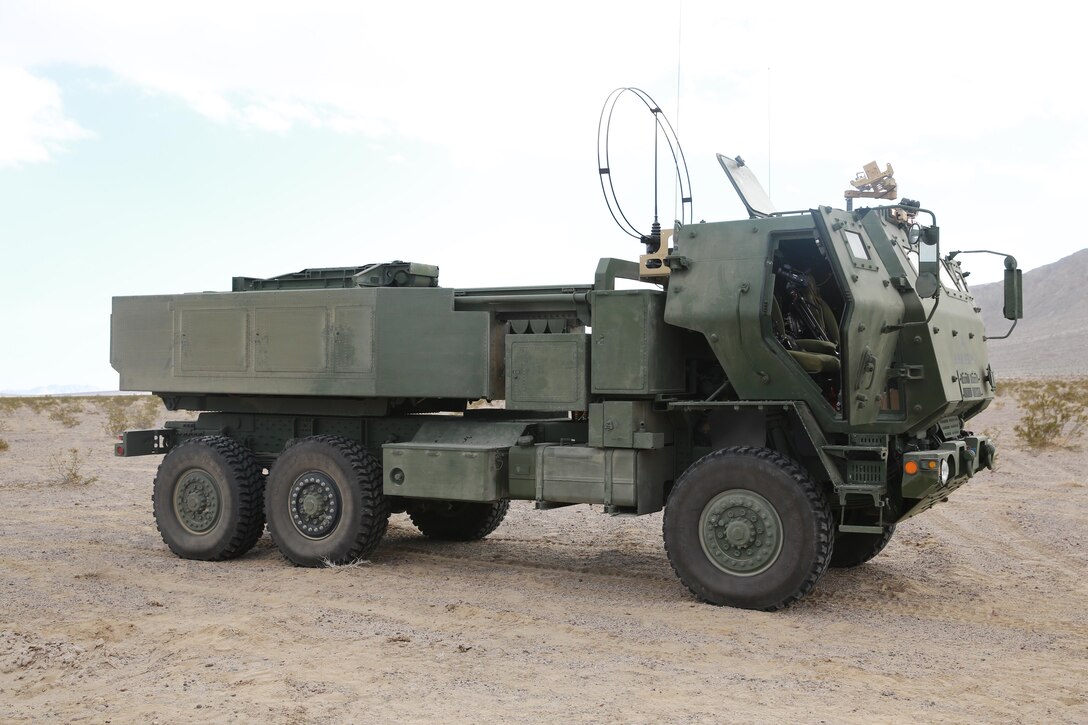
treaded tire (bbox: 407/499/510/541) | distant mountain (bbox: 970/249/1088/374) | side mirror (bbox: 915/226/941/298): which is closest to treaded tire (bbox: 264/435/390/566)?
treaded tire (bbox: 407/499/510/541)

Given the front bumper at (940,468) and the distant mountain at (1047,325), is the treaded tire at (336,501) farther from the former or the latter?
the distant mountain at (1047,325)

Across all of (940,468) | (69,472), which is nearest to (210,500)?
(940,468)

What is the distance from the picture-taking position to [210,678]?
5.94m

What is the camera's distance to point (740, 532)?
25.4 ft

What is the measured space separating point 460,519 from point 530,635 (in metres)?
4.09

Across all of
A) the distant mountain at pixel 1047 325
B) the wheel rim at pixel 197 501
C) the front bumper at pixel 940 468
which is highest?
the distant mountain at pixel 1047 325

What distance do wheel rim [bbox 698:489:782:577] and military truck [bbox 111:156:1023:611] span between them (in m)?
0.01

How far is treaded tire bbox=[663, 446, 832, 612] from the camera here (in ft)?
24.8

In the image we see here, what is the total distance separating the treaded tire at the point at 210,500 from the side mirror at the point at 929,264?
6.08 m

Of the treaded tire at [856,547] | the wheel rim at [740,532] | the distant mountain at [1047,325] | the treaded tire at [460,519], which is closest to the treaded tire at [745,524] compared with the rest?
the wheel rim at [740,532]

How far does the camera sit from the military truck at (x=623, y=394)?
778 centimetres

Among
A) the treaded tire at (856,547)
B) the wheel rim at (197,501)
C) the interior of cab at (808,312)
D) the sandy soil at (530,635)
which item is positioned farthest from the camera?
the wheel rim at (197,501)

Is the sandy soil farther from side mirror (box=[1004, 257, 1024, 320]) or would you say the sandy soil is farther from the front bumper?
side mirror (box=[1004, 257, 1024, 320])

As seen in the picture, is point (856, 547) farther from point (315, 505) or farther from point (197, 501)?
point (197, 501)
